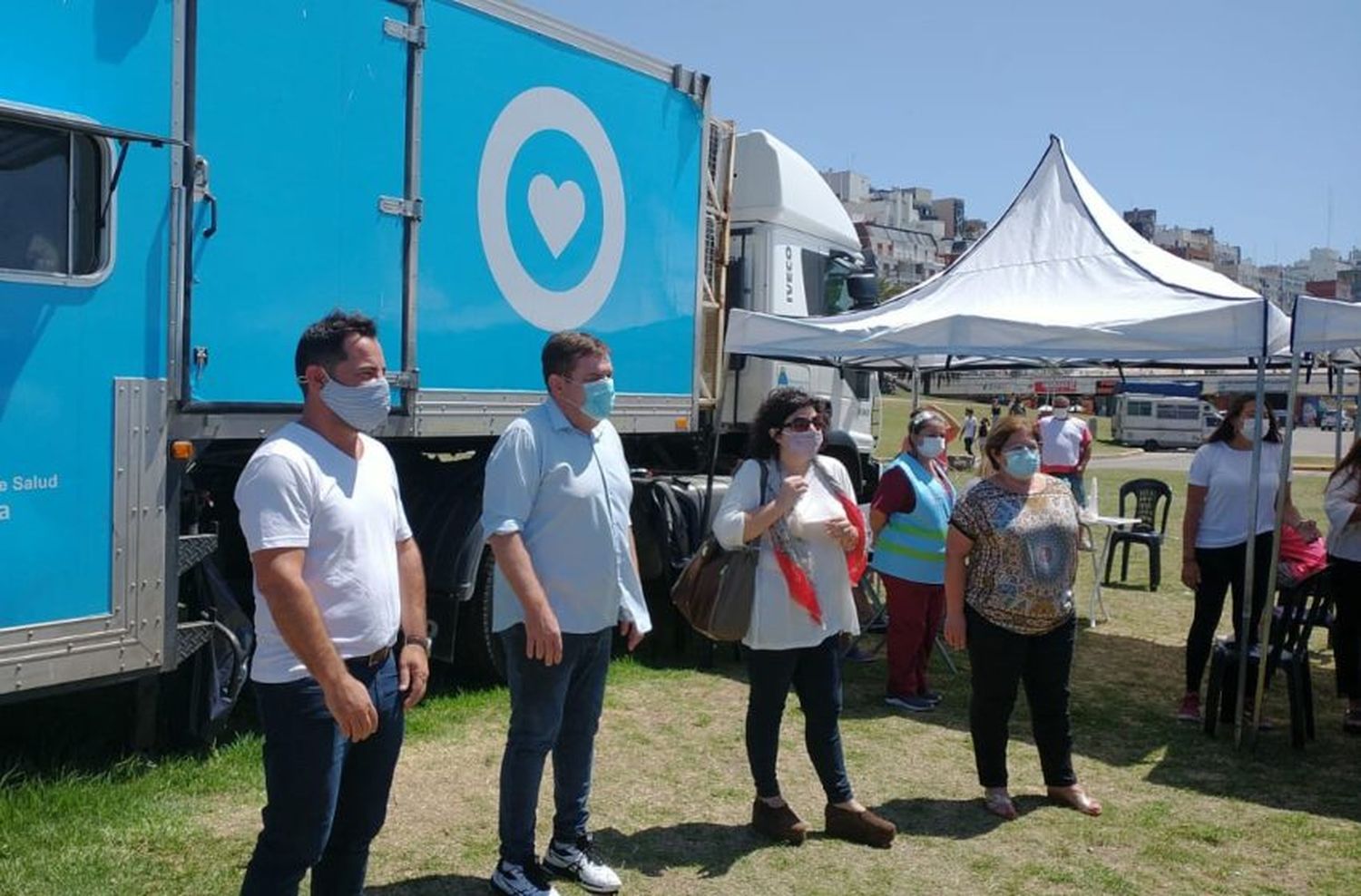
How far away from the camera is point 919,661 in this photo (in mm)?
6617

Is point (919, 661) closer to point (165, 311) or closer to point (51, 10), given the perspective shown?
point (165, 311)

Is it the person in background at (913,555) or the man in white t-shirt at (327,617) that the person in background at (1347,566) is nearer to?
the person in background at (913,555)

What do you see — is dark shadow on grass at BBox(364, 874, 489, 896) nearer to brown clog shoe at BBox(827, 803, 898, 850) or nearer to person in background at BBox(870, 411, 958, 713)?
brown clog shoe at BBox(827, 803, 898, 850)

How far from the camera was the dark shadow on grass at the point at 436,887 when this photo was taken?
3.92 metres

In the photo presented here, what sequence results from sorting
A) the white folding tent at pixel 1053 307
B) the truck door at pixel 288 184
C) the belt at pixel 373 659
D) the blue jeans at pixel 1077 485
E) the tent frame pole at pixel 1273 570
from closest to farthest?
the belt at pixel 373 659
the truck door at pixel 288 184
the tent frame pole at pixel 1273 570
the white folding tent at pixel 1053 307
the blue jeans at pixel 1077 485

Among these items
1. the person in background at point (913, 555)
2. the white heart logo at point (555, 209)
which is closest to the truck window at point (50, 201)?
the white heart logo at point (555, 209)

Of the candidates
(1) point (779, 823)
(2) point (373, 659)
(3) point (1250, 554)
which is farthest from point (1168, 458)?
(2) point (373, 659)

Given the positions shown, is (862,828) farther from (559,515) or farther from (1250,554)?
(1250,554)

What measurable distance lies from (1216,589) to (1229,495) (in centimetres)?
49

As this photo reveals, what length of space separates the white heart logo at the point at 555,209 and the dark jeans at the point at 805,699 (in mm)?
2728

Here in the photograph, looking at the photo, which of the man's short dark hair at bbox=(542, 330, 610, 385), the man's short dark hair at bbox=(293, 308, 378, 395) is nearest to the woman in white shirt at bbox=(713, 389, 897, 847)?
the man's short dark hair at bbox=(542, 330, 610, 385)

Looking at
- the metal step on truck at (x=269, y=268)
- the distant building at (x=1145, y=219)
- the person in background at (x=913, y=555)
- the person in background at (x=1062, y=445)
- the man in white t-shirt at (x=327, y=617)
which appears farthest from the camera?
the distant building at (x=1145, y=219)

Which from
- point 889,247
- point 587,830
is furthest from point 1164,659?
point 889,247

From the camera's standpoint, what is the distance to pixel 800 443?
14.1 feet
